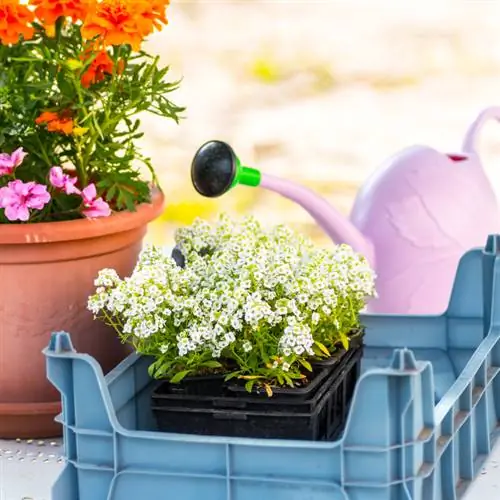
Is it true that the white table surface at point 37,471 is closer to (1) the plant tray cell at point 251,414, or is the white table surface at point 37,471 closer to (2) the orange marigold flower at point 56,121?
(1) the plant tray cell at point 251,414

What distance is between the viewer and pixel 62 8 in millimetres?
1330

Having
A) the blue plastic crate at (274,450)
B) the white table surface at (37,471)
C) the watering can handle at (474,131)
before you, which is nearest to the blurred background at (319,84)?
the watering can handle at (474,131)

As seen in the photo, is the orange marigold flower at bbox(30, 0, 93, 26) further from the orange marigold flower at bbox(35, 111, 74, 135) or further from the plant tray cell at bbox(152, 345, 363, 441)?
the plant tray cell at bbox(152, 345, 363, 441)

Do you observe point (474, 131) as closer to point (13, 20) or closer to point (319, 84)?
point (13, 20)

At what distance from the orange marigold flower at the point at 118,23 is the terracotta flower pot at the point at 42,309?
185mm

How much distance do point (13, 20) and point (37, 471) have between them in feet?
1.50

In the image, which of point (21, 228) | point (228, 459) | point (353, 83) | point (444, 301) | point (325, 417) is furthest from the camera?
point (353, 83)

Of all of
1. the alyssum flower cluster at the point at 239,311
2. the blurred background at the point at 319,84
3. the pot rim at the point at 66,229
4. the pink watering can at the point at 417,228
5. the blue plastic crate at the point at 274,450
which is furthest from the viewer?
the blurred background at the point at 319,84

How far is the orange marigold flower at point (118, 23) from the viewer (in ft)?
4.29

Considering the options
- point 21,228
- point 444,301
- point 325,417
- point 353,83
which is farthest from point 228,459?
point 353,83

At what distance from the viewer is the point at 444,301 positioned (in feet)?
5.21

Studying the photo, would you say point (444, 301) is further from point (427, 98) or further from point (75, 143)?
point (427, 98)

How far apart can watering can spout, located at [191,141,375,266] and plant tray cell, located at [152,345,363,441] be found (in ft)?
0.87

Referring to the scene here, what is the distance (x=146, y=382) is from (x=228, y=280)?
0.14 m
